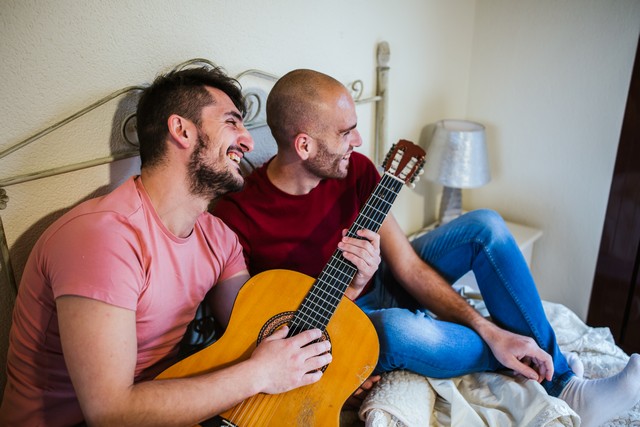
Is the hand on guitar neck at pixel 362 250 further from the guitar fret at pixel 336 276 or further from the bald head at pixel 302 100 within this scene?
the bald head at pixel 302 100

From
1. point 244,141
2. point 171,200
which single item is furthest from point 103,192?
point 244,141

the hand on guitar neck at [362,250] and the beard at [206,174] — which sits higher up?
the beard at [206,174]

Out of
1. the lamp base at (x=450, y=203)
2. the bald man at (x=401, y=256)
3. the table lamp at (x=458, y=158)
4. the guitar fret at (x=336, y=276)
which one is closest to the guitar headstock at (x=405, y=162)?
the guitar fret at (x=336, y=276)

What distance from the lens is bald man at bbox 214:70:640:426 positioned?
1.22 meters

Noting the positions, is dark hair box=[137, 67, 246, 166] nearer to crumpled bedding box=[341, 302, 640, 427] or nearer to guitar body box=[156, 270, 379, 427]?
guitar body box=[156, 270, 379, 427]

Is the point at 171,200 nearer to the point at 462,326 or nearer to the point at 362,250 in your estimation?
the point at 362,250

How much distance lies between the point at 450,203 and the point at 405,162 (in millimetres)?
1004

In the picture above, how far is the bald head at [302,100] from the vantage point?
127 cm

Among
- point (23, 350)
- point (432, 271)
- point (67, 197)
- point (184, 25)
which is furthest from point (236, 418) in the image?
point (184, 25)

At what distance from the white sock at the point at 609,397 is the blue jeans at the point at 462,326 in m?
0.07

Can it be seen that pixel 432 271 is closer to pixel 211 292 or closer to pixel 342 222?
pixel 342 222

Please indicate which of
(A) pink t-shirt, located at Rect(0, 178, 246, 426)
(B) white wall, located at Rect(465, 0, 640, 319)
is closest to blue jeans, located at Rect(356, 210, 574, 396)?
(A) pink t-shirt, located at Rect(0, 178, 246, 426)

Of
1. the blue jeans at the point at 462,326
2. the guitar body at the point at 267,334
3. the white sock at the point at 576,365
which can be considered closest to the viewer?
the guitar body at the point at 267,334

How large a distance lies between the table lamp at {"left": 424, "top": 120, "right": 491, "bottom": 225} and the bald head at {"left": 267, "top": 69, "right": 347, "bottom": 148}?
870 millimetres
